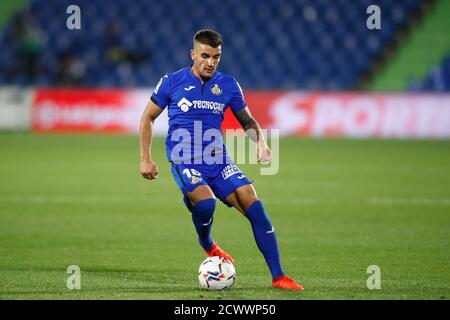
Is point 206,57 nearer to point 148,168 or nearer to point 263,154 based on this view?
point 263,154

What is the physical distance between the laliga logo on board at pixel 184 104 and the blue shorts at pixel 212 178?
1.54 feet

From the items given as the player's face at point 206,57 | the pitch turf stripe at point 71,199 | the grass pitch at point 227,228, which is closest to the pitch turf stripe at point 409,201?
the grass pitch at point 227,228

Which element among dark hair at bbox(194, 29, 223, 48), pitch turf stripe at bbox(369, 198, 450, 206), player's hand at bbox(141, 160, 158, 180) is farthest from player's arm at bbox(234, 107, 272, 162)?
pitch turf stripe at bbox(369, 198, 450, 206)

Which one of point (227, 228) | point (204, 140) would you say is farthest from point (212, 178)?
point (227, 228)

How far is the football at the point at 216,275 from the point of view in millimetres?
7066

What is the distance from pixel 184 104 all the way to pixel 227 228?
3.54 m

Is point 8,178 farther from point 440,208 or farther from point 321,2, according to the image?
point 321,2

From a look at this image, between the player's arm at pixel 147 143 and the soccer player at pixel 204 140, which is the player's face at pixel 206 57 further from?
the player's arm at pixel 147 143

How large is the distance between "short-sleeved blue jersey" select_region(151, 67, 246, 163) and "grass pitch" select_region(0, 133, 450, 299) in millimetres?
1130

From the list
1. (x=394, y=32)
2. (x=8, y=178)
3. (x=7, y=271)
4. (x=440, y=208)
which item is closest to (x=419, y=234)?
(x=440, y=208)

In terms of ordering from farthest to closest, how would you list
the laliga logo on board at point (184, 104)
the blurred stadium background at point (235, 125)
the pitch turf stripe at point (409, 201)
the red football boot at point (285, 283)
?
the pitch turf stripe at point (409, 201) → the blurred stadium background at point (235, 125) → the laliga logo on board at point (184, 104) → the red football boot at point (285, 283)

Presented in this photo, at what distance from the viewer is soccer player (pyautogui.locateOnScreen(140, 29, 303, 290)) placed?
7316 millimetres

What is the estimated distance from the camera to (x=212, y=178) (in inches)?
295

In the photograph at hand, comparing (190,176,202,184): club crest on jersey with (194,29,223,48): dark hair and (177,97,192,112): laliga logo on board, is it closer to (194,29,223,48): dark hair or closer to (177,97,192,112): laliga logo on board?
(177,97,192,112): laliga logo on board
